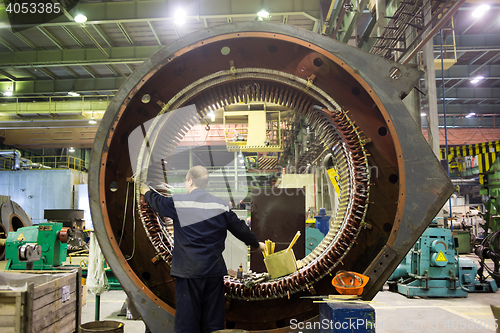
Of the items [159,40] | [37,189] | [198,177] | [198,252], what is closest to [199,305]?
[198,252]

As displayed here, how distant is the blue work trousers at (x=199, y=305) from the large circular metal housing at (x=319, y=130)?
14cm

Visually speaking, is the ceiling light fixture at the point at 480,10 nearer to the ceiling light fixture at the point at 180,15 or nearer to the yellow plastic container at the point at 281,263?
the ceiling light fixture at the point at 180,15

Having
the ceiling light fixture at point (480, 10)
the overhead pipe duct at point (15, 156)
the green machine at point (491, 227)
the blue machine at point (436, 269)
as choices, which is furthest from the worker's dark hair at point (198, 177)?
the overhead pipe duct at point (15, 156)

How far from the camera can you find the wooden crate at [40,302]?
276 centimetres

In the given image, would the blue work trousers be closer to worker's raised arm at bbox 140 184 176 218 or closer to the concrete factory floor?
worker's raised arm at bbox 140 184 176 218

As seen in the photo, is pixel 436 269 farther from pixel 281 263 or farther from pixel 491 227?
pixel 281 263

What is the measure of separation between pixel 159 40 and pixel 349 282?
26.0 feet

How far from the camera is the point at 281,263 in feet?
9.00

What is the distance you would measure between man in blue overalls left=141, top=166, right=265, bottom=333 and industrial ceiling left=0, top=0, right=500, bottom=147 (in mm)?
1774

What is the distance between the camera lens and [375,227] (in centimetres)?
271

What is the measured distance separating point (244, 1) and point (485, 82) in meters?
11.1

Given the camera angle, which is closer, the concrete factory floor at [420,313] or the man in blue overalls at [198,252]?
the man in blue overalls at [198,252]

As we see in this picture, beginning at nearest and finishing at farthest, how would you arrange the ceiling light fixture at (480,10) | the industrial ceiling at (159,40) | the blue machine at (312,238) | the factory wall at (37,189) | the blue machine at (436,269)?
the industrial ceiling at (159,40)
the blue machine at (436,269)
the blue machine at (312,238)
the ceiling light fixture at (480,10)
the factory wall at (37,189)

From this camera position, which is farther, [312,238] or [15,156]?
[15,156]
